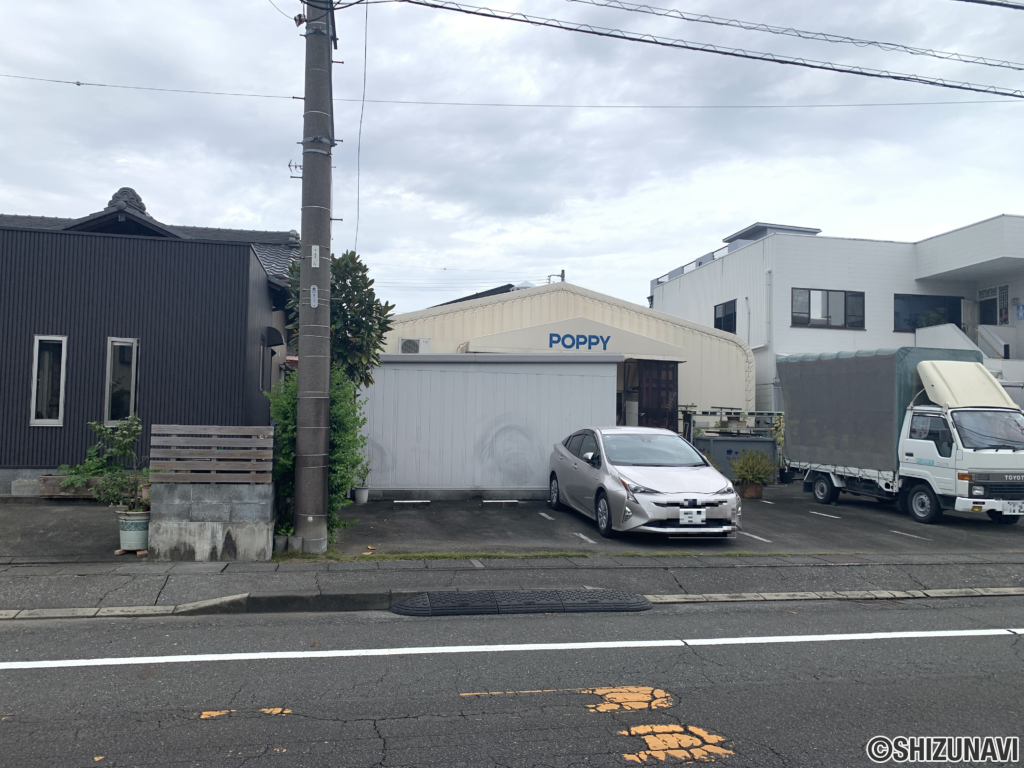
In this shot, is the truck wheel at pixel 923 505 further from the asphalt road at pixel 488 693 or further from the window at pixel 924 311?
the window at pixel 924 311

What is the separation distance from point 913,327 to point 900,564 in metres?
18.9

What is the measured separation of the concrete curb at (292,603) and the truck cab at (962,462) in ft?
18.9

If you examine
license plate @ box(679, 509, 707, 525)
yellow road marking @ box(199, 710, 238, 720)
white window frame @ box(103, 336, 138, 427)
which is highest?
white window frame @ box(103, 336, 138, 427)

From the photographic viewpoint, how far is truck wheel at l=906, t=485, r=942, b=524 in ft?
42.4

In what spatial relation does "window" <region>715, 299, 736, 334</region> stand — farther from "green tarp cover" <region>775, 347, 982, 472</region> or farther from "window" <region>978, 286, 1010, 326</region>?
"green tarp cover" <region>775, 347, 982, 472</region>

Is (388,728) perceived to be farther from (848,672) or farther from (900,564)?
(900,564)

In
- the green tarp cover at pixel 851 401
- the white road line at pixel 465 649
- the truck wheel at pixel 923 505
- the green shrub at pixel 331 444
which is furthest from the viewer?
the green tarp cover at pixel 851 401

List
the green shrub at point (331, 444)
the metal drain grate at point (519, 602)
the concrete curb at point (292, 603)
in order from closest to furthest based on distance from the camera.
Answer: the concrete curb at point (292, 603) < the metal drain grate at point (519, 602) < the green shrub at point (331, 444)

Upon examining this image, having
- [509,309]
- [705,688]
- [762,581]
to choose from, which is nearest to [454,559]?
[762,581]

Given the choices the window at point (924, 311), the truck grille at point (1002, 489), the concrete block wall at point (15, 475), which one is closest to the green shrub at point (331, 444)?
the concrete block wall at point (15, 475)

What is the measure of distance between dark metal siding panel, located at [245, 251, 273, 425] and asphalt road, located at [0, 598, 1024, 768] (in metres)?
6.54

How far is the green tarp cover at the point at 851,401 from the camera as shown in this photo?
1373cm

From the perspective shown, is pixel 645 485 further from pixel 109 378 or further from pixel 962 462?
pixel 109 378

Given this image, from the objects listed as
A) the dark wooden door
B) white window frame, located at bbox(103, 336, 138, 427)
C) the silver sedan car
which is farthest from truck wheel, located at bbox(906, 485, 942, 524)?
white window frame, located at bbox(103, 336, 138, 427)
